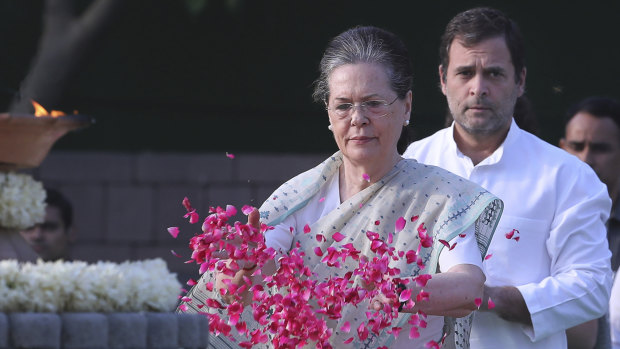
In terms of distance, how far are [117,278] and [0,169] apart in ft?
1.97

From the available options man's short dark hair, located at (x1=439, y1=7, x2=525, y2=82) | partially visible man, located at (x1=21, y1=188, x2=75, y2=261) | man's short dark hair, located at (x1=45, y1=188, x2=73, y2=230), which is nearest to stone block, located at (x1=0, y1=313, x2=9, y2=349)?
man's short dark hair, located at (x1=439, y1=7, x2=525, y2=82)

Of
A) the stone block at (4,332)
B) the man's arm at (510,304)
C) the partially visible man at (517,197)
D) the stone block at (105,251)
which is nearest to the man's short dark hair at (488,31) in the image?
the partially visible man at (517,197)

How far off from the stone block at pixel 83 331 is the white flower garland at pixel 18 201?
0.62 m

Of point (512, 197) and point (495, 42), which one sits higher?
point (495, 42)

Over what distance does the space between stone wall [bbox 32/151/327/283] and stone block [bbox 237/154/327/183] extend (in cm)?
2

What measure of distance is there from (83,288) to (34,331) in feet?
0.57

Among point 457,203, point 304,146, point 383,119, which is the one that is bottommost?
point 304,146

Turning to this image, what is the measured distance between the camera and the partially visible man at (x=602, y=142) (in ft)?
18.3

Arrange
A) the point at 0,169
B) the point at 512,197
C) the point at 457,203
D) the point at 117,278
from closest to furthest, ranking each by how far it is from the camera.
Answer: the point at 117,278 < the point at 0,169 < the point at 457,203 < the point at 512,197

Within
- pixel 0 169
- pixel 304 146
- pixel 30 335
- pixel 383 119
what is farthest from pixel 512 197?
pixel 304 146

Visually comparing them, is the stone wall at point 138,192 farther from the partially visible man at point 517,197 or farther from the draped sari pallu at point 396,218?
the draped sari pallu at point 396,218

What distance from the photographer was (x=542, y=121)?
913cm

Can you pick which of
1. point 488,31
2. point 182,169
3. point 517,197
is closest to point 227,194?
point 182,169

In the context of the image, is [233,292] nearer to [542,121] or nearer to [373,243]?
[373,243]
